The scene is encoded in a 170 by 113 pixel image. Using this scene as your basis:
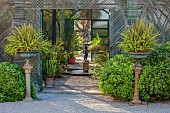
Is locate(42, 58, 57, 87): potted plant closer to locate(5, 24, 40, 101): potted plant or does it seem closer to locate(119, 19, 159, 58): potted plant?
locate(5, 24, 40, 101): potted plant

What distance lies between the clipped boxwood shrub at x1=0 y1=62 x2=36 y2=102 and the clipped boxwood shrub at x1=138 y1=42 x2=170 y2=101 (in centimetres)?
256

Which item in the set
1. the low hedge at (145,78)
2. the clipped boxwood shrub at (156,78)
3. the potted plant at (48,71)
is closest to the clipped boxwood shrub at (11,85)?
the low hedge at (145,78)

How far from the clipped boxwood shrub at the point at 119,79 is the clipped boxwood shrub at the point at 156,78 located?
246 millimetres

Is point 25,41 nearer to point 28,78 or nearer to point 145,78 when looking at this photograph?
point 28,78

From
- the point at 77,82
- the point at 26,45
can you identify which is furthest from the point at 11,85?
the point at 77,82

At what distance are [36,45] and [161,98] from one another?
297 cm

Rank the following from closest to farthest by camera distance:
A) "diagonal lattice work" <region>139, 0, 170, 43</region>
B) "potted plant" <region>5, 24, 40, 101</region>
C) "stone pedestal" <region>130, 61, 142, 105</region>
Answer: "stone pedestal" <region>130, 61, 142, 105</region>, "potted plant" <region>5, 24, 40, 101</region>, "diagonal lattice work" <region>139, 0, 170, 43</region>

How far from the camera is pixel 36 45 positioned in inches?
275

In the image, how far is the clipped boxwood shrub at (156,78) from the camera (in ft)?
22.1

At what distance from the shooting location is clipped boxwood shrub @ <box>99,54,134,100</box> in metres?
6.84

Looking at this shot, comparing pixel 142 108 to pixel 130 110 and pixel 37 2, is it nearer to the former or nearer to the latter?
pixel 130 110

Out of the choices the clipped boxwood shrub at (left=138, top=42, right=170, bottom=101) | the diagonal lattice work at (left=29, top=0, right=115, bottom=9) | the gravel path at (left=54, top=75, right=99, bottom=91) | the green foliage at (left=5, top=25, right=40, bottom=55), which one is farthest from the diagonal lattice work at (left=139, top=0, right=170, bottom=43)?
the green foliage at (left=5, top=25, right=40, bottom=55)

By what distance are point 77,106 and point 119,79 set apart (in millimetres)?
1056

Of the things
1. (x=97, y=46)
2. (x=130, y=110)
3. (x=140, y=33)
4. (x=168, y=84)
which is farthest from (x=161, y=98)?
(x=97, y=46)
